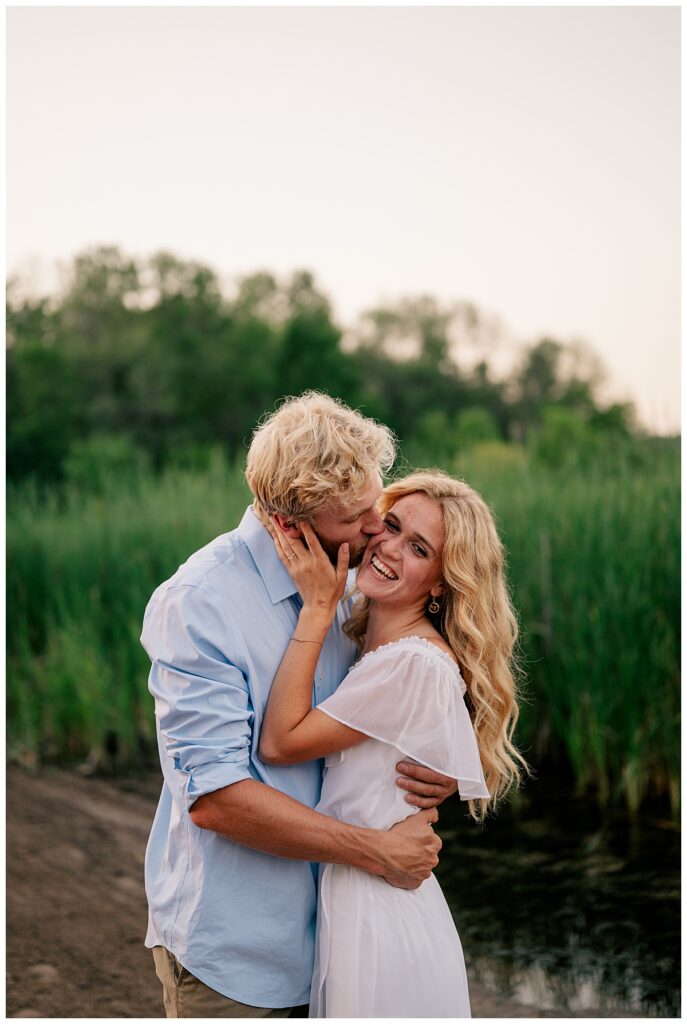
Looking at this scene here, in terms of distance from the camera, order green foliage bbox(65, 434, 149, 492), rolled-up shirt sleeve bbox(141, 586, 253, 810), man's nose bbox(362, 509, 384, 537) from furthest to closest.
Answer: green foliage bbox(65, 434, 149, 492) < man's nose bbox(362, 509, 384, 537) < rolled-up shirt sleeve bbox(141, 586, 253, 810)

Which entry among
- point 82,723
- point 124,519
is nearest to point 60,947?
point 82,723

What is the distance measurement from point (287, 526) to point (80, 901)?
3266 millimetres

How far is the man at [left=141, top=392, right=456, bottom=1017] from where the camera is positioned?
5.90 feet

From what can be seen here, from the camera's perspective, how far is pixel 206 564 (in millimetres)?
1908

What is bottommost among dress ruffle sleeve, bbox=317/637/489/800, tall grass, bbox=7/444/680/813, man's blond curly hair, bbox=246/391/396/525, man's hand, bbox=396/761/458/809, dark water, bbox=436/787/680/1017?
dark water, bbox=436/787/680/1017

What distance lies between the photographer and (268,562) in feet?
6.49

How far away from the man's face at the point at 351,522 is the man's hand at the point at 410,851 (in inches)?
21.4

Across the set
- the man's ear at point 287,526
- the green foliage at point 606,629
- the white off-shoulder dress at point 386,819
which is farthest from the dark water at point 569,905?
the man's ear at point 287,526

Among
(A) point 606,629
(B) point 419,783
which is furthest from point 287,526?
(A) point 606,629

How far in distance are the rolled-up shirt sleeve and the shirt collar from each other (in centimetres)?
14

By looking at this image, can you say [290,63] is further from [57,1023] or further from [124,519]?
[57,1023]

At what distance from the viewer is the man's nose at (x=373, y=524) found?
6.59ft

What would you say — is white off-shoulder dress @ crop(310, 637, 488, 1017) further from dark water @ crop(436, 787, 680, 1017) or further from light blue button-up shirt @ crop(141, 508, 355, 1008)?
dark water @ crop(436, 787, 680, 1017)

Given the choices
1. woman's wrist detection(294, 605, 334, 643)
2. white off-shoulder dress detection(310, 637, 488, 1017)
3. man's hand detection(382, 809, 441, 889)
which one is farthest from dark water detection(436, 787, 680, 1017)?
woman's wrist detection(294, 605, 334, 643)
